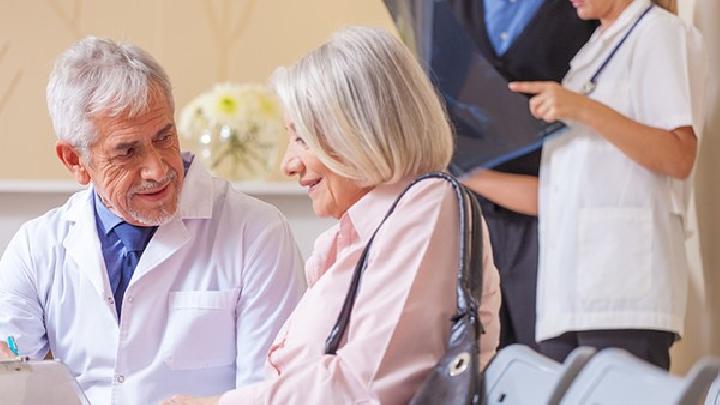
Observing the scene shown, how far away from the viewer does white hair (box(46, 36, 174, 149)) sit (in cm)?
212

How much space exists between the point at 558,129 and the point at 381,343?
1542 millimetres

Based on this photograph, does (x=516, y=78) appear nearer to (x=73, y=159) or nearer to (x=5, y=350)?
(x=73, y=159)

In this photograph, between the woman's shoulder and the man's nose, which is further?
the woman's shoulder

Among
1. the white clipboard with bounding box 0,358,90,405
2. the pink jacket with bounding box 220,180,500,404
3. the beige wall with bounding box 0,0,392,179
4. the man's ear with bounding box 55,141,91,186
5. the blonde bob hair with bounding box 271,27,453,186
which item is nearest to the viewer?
the white clipboard with bounding box 0,358,90,405

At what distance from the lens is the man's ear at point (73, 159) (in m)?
2.24

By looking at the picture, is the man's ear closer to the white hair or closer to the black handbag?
the white hair

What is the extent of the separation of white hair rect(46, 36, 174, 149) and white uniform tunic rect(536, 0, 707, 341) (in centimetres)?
116

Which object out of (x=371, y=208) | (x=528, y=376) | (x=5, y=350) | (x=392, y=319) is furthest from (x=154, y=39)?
(x=528, y=376)

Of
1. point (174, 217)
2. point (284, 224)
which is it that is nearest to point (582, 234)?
point (284, 224)

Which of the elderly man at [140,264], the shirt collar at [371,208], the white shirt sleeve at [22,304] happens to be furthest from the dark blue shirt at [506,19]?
the shirt collar at [371,208]

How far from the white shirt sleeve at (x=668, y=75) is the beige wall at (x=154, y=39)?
3.58ft

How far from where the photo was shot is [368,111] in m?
1.57

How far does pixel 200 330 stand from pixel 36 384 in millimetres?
778

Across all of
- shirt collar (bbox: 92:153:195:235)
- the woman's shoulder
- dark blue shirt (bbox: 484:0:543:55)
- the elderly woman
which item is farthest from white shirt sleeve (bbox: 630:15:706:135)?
the elderly woman
